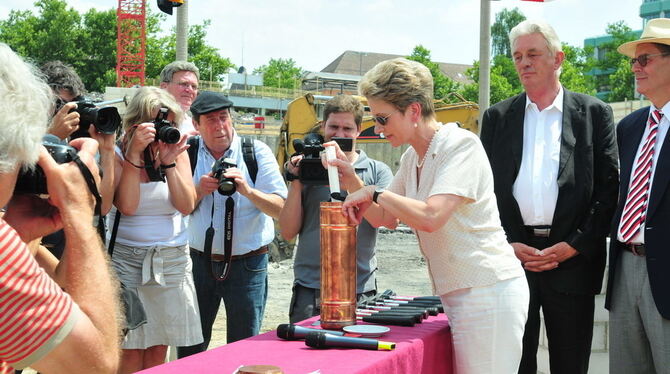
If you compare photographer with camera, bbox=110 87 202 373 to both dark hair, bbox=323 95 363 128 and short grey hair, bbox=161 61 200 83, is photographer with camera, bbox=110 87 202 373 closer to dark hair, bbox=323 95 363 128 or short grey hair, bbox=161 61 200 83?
dark hair, bbox=323 95 363 128

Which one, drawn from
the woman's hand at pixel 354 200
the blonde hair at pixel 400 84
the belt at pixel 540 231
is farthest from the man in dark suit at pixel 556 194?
the woman's hand at pixel 354 200

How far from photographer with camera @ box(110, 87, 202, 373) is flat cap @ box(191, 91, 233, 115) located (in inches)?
10.8

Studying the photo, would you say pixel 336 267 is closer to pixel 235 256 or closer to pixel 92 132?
pixel 92 132

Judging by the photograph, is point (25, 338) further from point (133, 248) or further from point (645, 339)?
point (645, 339)

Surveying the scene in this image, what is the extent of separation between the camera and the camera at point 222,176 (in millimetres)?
3973

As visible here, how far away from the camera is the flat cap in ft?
13.9

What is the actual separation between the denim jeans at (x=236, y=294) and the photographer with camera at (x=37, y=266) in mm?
2297

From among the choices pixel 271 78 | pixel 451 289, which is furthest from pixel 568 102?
pixel 271 78

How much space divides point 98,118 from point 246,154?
4.83ft

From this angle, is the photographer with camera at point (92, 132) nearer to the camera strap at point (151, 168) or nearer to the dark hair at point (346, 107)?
the camera strap at point (151, 168)

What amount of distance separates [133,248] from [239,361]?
167cm

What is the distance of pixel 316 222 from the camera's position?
4.00 metres

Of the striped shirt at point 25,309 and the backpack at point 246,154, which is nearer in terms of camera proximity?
the striped shirt at point 25,309

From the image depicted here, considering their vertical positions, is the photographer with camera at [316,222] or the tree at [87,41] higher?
the tree at [87,41]
